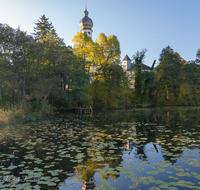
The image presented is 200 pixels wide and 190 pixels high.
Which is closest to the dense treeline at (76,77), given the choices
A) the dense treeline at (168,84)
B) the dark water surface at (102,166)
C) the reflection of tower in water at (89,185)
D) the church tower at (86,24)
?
the dense treeline at (168,84)

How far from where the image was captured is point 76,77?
2547 cm

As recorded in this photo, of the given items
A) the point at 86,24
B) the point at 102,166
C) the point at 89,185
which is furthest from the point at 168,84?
A: the point at 89,185

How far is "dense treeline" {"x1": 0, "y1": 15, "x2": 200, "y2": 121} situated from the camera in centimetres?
1603

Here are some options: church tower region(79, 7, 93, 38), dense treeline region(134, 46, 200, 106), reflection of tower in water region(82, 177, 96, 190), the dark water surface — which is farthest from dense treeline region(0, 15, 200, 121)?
church tower region(79, 7, 93, 38)

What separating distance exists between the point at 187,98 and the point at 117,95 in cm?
2234

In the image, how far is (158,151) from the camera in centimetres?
634

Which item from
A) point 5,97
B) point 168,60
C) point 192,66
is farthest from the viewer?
point 192,66

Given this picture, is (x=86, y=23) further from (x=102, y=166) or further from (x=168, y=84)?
(x=102, y=166)

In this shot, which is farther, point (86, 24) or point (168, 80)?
point (86, 24)

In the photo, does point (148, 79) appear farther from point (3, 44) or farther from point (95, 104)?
point (3, 44)

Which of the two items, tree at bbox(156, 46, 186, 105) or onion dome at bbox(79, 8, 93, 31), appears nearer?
tree at bbox(156, 46, 186, 105)

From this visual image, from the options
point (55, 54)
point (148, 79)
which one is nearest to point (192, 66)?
point (148, 79)

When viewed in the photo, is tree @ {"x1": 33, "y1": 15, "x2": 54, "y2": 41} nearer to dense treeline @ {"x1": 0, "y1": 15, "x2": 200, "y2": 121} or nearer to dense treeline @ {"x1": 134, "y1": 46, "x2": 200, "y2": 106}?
dense treeline @ {"x1": 0, "y1": 15, "x2": 200, "y2": 121}

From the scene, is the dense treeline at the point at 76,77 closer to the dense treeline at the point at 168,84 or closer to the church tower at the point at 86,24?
the dense treeline at the point at 168,84
